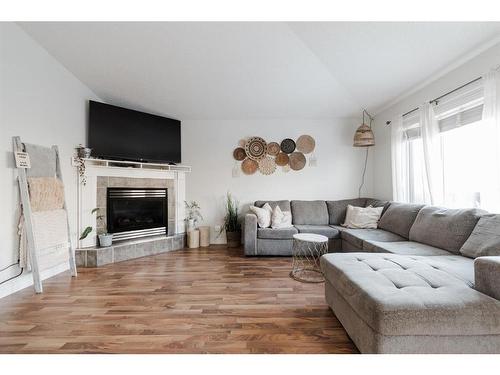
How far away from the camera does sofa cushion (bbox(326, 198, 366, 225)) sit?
4121 millimetres

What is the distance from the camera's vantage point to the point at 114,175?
3.54 metres

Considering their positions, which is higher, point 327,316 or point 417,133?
point 417,133

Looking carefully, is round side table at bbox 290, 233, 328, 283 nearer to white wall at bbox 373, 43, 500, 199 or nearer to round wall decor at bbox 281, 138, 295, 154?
white wall at bbox 373, 43, 500, 199

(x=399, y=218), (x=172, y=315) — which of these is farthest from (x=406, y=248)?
(x=172, y=315)

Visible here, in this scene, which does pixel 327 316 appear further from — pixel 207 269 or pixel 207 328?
pixel 207 269

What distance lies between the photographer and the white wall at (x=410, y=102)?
230 cm

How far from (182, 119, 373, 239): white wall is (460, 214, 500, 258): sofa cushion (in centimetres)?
246

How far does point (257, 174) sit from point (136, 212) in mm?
2174

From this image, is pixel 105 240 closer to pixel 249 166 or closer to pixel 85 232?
pixel 85 232

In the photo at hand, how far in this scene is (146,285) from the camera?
253 cm

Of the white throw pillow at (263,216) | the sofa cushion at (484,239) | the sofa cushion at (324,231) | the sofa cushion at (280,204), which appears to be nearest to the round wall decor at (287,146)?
the sofa cushion at (280,204)

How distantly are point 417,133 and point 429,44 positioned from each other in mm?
1321

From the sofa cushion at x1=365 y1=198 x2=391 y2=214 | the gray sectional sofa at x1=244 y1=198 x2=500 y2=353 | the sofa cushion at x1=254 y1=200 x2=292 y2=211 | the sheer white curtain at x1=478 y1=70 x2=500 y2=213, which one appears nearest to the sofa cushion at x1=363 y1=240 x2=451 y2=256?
the gray sectional sofa at x1=244 y1=198 x2=500 y2=353

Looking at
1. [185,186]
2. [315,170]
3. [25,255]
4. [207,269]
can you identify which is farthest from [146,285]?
[315,170]
